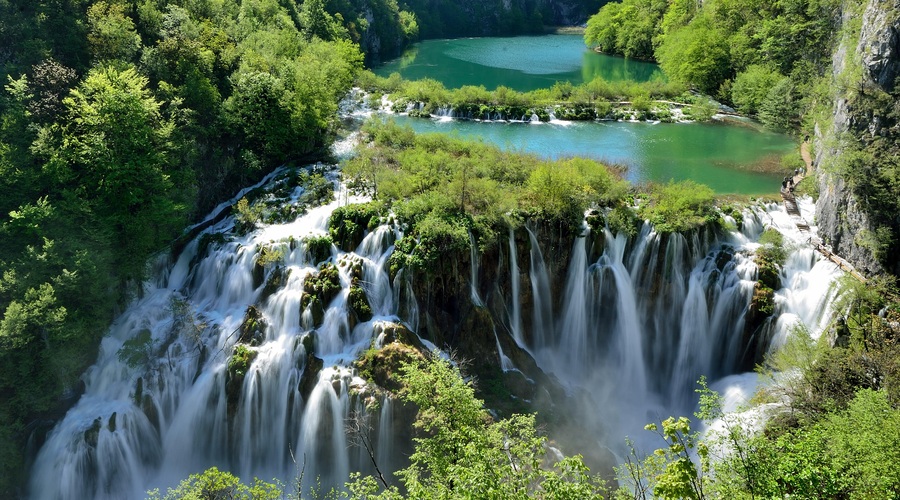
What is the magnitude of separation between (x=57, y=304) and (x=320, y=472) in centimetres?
1224

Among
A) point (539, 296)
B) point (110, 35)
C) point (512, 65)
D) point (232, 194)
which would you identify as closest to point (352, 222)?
point (539, 296)

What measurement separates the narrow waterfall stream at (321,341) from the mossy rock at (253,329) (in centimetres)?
8

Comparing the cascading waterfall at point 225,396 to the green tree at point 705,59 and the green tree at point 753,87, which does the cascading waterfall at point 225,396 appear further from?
the green tree at point 705,59

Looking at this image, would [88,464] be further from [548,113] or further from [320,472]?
[548,113]

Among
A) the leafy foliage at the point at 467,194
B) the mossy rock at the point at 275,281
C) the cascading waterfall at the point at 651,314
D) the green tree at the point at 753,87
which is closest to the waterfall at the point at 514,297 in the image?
the cascading waterfall at the point at 651,314

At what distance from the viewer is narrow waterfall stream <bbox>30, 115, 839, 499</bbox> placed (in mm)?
21328

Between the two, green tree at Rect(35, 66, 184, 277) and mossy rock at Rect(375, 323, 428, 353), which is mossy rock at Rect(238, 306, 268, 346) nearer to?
mossy rock at Rect(375, 323, 428, 353)

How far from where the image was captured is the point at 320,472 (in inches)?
850

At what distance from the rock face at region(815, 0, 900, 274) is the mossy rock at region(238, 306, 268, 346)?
2532 centimetres

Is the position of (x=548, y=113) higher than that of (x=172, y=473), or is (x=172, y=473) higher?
(x=548, y=113)

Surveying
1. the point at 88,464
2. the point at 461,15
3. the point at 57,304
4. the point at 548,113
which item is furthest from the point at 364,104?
the point at 461,15

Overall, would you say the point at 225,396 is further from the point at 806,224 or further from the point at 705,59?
the point at 705,59

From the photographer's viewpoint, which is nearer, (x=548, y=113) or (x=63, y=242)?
(x=63, y=242)

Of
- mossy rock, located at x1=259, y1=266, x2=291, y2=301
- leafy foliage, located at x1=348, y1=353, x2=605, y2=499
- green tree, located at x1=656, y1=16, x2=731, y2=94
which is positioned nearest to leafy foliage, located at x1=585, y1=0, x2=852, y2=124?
green tree, located at x1=656, y1=16, x2=731, y2=94
